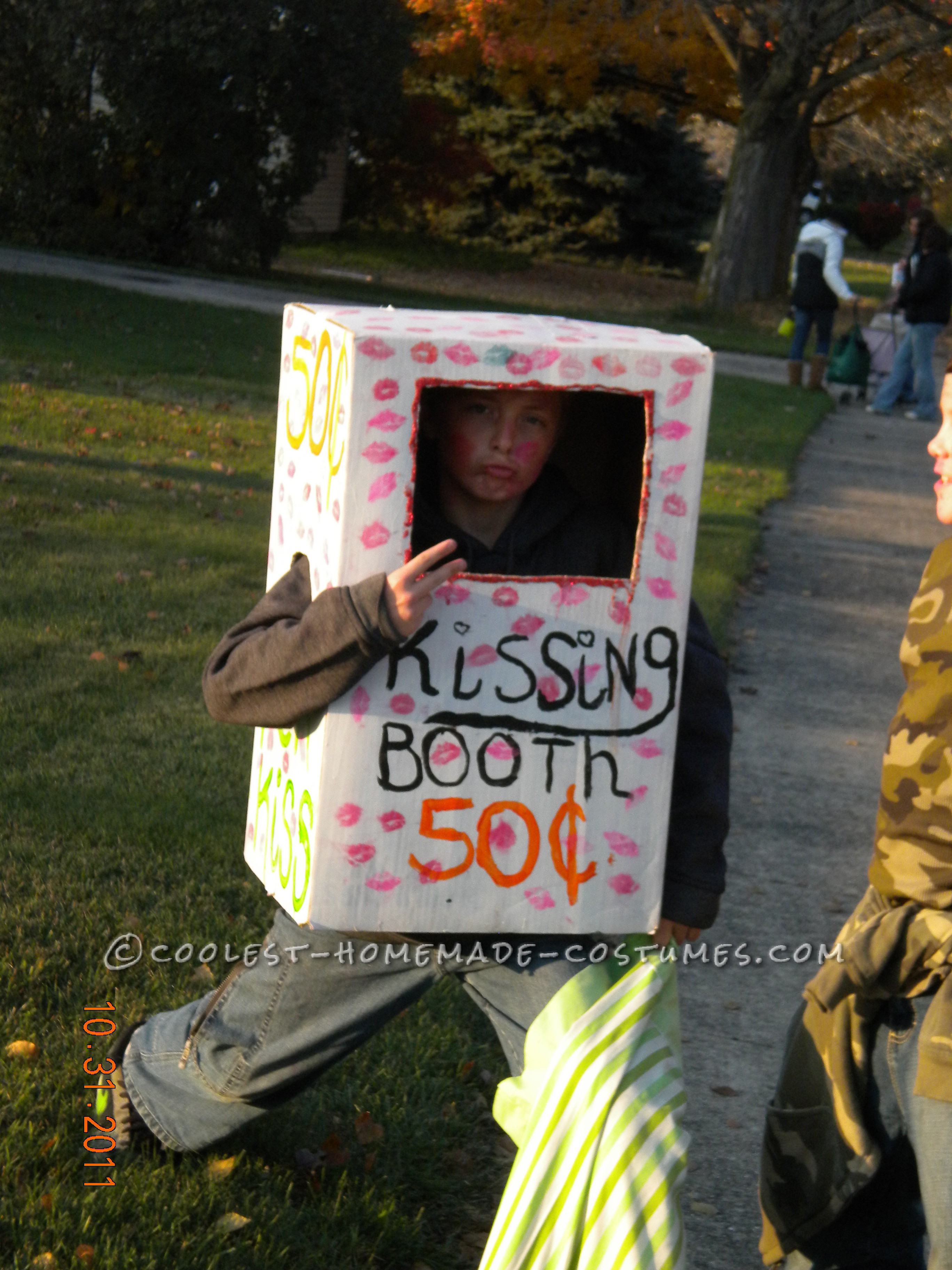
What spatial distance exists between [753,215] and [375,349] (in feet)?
72.0

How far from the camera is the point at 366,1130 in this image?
279 centimetres

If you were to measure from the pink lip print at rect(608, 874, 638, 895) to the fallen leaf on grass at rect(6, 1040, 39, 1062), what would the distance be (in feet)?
4.12

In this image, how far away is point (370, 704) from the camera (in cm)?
204

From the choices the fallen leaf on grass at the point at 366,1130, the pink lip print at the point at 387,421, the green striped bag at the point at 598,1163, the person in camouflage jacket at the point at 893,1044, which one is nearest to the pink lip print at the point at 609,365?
the pink lip print at the point at 387,421

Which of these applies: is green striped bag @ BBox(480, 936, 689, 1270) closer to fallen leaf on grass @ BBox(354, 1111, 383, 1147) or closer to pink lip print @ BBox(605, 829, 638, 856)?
pink lip print @ BBox(605, 829, 638, 856)

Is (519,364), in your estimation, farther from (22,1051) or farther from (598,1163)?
(22,1051)

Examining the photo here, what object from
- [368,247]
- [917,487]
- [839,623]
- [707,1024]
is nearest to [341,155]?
[368,247]

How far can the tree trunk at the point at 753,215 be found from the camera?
22.1 metres

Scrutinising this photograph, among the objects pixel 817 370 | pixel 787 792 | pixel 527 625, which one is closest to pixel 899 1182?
pixel 527 625

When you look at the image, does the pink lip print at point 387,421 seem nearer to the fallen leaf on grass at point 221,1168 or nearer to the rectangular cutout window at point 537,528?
the rectangular cutout window at point 537,528

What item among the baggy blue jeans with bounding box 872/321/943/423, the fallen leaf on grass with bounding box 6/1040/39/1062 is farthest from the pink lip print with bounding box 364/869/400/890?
the baggy blue jeans with bounding box 872/321/943/423

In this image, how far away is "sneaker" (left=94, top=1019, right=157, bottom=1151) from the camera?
8.30 ft

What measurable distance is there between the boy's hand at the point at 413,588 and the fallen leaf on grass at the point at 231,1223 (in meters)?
1.08

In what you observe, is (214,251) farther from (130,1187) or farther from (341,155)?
(130,1187)
